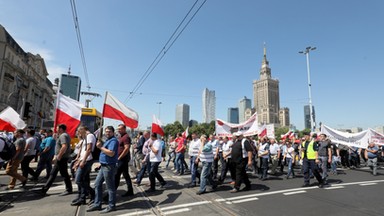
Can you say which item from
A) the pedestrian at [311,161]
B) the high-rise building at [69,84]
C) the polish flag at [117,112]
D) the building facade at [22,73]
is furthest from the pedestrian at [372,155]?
the high-rise building at [69,84]

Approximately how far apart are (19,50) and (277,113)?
399 ft

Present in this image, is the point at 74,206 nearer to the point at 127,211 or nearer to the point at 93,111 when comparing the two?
the point at 127,211

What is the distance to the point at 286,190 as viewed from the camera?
697 cm

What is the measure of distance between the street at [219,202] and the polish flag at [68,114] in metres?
1.93

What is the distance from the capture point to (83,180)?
529 centimetres

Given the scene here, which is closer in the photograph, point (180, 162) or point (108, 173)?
point (108, 173)

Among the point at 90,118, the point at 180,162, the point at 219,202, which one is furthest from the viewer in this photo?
the point at 90,118

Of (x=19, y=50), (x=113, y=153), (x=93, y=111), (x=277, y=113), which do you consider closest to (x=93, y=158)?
(x=113, y=153)

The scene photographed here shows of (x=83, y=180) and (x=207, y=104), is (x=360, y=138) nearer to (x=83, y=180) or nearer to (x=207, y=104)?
(x=83, y=180)

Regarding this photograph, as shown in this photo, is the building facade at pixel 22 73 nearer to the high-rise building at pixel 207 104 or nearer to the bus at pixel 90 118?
the bus at pixel 90 118

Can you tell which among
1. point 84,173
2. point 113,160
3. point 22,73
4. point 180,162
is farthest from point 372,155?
point 22,73

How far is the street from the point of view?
4840 mm

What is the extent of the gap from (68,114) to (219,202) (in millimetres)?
5233

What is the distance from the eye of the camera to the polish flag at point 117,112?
6875 mm
